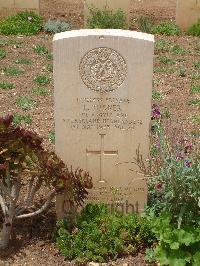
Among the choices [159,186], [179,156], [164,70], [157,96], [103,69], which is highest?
[164,70]

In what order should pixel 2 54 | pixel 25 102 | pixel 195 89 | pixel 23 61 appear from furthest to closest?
pixel 2 54 < pixel 23 61 < pixel 195 89 < pixel 25 102

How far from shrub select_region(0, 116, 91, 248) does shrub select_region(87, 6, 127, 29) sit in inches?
236

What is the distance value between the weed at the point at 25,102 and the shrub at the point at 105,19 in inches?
119

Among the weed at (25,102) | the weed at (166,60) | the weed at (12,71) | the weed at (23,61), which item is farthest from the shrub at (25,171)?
the weed at (166,60)

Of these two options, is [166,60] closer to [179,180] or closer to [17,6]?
[17,6]

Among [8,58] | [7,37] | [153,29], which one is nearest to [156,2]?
[153,29]

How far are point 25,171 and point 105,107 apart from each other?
74cm

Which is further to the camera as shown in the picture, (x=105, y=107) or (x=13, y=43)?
(x=13, y=43)

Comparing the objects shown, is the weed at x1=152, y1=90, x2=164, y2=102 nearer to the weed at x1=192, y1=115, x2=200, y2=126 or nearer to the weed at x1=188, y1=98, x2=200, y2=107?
the weed at x1=188, y1=98, x2=200, y2=107

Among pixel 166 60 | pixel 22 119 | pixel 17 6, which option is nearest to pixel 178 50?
pixel 166 60

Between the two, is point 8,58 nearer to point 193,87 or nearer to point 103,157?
point 193,87

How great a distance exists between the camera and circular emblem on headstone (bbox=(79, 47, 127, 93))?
4.48 metres

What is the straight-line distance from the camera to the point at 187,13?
1098cm

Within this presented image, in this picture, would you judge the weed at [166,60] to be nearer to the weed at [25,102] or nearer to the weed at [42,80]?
the weed at [42,80]
